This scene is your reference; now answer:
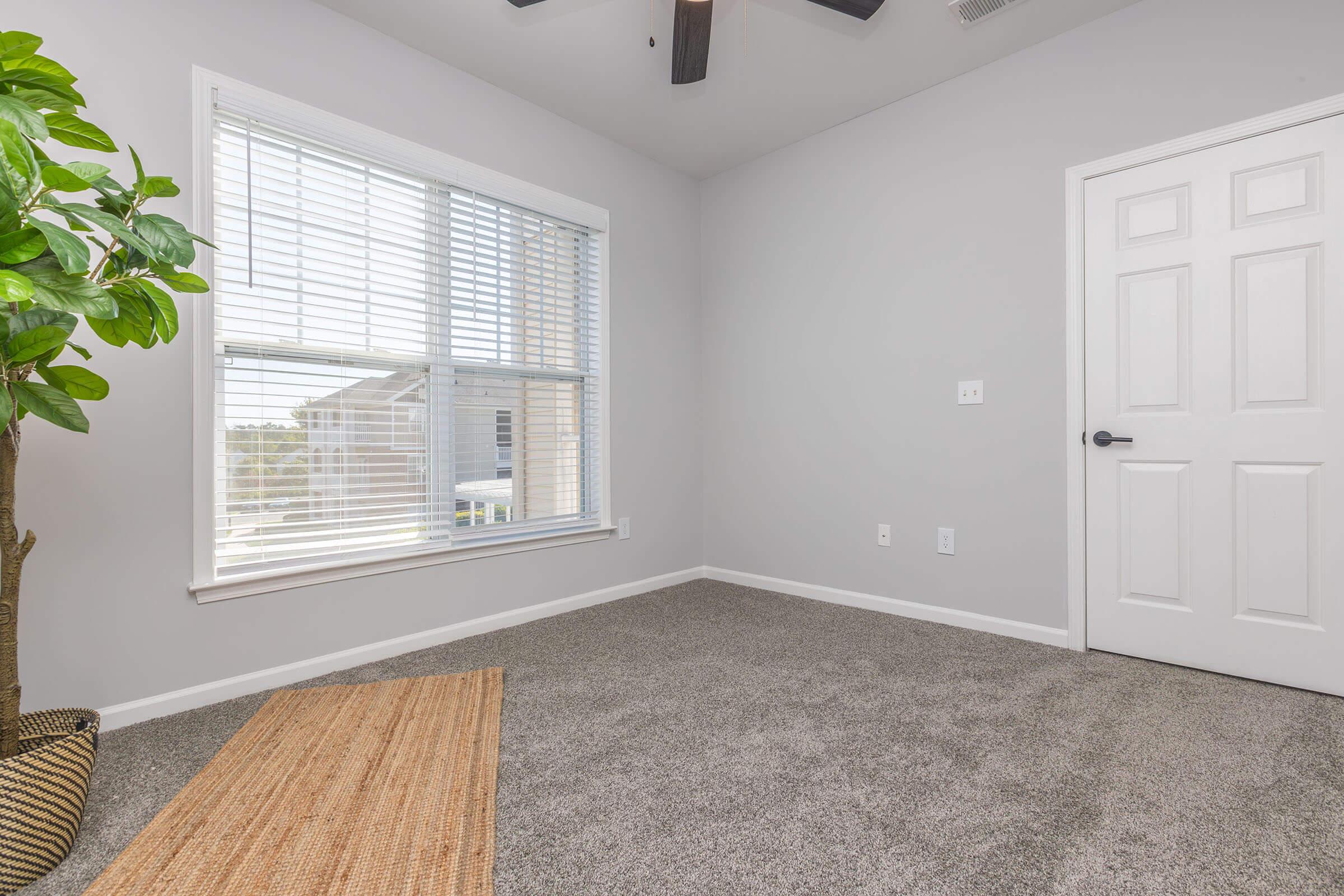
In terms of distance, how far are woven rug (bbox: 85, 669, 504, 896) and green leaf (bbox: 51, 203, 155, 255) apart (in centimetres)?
123

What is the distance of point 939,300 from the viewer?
2.81 meters

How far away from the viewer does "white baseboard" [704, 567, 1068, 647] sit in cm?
255

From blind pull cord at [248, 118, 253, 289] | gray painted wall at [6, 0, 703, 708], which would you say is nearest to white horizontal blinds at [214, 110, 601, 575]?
blind pull cord at [248, 118, 253, 289]

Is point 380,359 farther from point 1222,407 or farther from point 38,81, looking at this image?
point 1222,407

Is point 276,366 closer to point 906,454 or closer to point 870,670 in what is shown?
point 870,670

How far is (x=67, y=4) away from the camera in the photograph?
1748mm

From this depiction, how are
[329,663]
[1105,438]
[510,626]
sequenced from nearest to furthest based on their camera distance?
[329,663], [1105,438], [510,626]

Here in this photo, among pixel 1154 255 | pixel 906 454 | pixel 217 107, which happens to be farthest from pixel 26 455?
pixel 1154 255

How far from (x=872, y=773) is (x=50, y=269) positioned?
2097 millimetres

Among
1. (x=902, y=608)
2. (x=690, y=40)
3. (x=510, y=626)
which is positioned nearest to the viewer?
(x=690, y=40)

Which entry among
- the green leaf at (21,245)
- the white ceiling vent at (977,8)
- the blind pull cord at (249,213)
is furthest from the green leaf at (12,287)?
the white ceiling vent at (977,8)

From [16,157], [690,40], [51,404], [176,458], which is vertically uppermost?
[690,40]

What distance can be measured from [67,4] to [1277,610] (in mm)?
4269

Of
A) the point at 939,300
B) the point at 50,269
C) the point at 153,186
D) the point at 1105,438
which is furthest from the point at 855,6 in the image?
the point at 50,269
